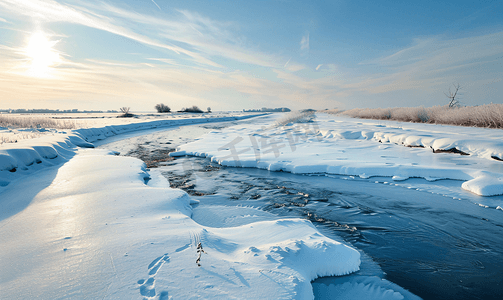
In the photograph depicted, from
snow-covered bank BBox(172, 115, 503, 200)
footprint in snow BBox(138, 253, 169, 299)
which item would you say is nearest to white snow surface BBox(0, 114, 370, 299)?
footprint in snow BBox(138, 253, 169, 299)

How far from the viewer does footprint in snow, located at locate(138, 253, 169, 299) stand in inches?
56.1

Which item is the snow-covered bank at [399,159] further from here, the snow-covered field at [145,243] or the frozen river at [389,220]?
the frozen river at [389,220]

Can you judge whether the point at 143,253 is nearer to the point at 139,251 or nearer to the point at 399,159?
the point at 139,251

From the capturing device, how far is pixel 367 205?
155 inches

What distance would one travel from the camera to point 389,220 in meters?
3.39

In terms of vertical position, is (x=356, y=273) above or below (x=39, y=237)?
below

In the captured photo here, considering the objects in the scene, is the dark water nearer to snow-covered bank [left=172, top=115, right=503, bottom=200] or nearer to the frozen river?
the frozen river

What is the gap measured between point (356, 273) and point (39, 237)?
328 cm

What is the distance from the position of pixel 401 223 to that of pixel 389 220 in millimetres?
157

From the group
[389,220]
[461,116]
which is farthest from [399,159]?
[461,116]

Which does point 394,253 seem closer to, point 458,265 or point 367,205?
point 458,265

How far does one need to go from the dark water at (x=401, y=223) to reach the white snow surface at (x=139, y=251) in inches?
24.9

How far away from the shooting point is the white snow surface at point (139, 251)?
1504 millimetres

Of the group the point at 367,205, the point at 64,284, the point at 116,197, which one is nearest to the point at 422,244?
the point at 367,205
